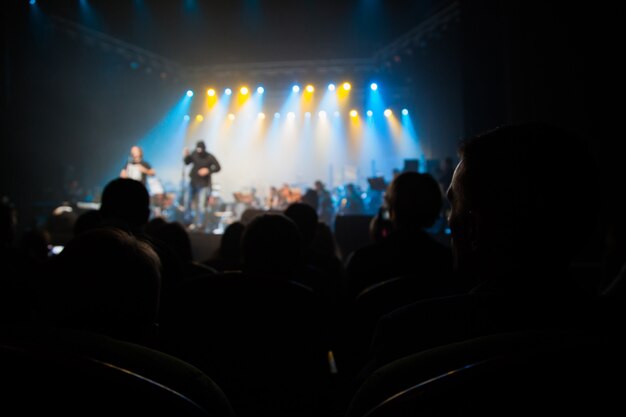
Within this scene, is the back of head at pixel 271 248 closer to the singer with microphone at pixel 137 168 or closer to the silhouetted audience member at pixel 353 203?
the singer with microphone at pixel 137 168

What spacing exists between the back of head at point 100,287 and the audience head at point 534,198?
2.70ft

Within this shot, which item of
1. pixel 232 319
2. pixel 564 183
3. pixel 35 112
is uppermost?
pixel 35 112

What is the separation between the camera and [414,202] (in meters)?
2.49

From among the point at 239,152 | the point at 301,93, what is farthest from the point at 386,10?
the point at 239,152

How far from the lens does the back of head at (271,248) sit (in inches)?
79.2

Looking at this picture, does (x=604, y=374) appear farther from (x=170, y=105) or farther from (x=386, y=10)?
(x=170, y=105)

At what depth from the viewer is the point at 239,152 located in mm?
16391

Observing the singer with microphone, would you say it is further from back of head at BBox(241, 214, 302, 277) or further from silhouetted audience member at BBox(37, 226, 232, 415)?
silhouetted audience member at BBox(37, 226, 232, 415)

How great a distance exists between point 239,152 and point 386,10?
8.26m

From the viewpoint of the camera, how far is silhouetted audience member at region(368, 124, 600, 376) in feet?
2.35

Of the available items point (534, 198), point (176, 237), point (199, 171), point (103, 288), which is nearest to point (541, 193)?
point (534, 198)

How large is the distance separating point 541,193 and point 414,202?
5.58ft

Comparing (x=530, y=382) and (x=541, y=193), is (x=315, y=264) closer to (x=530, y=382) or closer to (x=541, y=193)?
(x=541, y=193)

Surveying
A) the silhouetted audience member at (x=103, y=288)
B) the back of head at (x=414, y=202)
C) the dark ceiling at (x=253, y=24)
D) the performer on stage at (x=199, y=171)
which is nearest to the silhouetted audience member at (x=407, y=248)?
the back of head at (x=414, y=202)
